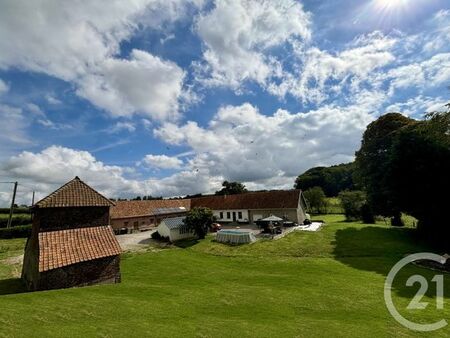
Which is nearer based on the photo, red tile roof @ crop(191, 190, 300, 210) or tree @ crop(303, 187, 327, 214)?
red tile roof @ crop(191, 190, 300, 210)

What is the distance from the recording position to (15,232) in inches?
1793

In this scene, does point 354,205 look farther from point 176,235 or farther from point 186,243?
point 176,235

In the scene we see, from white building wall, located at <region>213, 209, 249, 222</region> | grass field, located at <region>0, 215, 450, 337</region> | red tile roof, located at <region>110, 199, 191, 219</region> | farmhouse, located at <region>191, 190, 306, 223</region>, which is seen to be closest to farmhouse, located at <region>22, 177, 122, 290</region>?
Result: grass field, located at <region>0, 215, 450, 337</region>

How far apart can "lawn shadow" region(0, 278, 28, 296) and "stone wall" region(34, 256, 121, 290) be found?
2675 mm

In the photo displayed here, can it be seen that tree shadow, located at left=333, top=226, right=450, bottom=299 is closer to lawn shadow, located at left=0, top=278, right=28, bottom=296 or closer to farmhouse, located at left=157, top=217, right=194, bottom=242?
farmhouse, located at left=157, top=217, right=194, bottom=242

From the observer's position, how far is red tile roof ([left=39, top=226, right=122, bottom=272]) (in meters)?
17.2

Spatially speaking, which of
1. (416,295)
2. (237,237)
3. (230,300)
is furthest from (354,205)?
(230,300)

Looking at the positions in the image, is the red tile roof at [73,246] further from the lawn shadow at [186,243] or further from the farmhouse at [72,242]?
the lawn shadow at [186,243]

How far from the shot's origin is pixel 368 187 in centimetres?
4325

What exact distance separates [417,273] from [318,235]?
14613 mm

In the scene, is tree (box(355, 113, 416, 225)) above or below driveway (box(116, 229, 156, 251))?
above

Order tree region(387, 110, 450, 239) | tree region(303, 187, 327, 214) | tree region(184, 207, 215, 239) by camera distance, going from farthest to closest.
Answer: tree region(303, 187, 327, 214) < tree region(184, 207, 215, 239) < tree region(387, 110, 450, 239)

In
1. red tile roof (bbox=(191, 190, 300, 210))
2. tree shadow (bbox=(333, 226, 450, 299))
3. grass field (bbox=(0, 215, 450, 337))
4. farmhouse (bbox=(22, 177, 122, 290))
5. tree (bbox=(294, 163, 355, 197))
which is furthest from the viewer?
tree (bbox=(294, 163, 355, 197))

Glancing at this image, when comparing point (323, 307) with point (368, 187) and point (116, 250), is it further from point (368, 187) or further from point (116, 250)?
point (368, 187)
